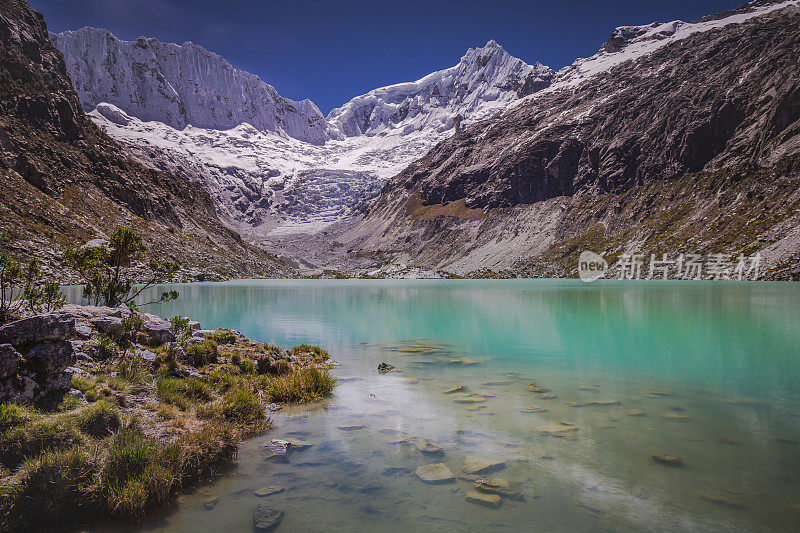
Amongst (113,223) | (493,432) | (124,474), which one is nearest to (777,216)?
(493,432)

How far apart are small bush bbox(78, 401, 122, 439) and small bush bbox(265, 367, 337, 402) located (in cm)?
573

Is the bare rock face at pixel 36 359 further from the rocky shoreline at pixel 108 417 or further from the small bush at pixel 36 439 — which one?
the small bush at pixel 36 439

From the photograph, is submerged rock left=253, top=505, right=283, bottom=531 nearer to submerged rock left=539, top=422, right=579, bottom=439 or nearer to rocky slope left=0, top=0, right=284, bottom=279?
submerged rock left=539, top=422, right=579, bottom=439

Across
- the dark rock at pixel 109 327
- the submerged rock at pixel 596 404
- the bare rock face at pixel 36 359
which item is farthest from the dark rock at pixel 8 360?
the submerged rock at pixel 596 404

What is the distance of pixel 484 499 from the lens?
8.80 m

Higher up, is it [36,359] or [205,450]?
[36,359]

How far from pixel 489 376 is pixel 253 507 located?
1302cm

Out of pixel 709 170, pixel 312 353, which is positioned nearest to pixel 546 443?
pixel 312 353

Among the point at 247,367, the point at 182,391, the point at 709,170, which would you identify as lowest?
the point at 247,367

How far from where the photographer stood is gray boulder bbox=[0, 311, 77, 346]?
1029 centimetres

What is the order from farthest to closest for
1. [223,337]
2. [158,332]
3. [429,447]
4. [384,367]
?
[223,337]
[384,367]
[158,332]
[429,447]

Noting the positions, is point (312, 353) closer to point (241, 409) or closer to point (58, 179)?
point (241, 409)

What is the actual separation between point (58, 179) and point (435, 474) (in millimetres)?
153877

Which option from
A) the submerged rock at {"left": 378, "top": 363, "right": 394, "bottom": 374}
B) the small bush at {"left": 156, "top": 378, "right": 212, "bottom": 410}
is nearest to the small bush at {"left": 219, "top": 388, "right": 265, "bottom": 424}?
the small bush at {"left": 156, "top": 378, "right": 212, "bottom": 410}
